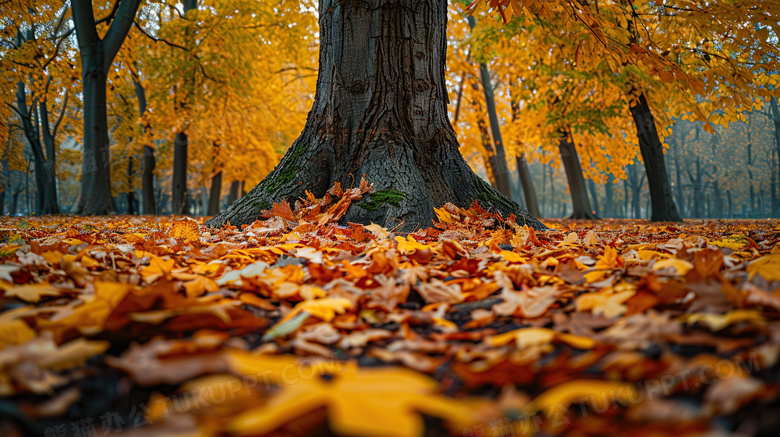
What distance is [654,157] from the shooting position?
738 cm

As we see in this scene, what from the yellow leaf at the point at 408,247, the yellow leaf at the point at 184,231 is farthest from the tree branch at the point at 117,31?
the yellow leaf at the point at 408,247

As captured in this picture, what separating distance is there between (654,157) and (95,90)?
35.2 feet

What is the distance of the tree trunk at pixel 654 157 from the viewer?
7301 mm

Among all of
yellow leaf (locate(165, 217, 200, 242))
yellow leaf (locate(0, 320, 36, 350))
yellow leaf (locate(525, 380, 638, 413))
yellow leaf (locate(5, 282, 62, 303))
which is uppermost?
yellow leaf (locate(165, 217, 200, 242))

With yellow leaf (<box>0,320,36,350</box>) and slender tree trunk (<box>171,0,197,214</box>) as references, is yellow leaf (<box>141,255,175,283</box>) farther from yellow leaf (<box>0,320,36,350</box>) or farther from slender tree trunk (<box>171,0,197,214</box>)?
slender tree trunk (<box>171,0,197,214</box>)

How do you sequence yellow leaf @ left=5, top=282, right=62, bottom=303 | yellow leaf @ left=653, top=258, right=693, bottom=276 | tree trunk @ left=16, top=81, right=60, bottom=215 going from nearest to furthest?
yellow leaf @ left=5, top=282, right=62, bottom=303 → yellow leaf @ left=653, top=258, right=693, bottom=276 → tree trunk @ left=16, top=81, right=60, bottom=215

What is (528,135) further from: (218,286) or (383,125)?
(218,286)

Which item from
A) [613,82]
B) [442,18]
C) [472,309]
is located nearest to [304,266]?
[472,309]

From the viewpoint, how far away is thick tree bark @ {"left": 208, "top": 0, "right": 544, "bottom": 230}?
3342 millimetres

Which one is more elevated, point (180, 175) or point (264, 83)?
point (264, 83)

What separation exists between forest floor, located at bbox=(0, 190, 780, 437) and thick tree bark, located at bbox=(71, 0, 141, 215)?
7.98m

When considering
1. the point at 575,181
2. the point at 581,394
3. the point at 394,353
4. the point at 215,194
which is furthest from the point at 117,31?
the point at 575,181

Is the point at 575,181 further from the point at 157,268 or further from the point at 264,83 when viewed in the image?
the point at 157,268

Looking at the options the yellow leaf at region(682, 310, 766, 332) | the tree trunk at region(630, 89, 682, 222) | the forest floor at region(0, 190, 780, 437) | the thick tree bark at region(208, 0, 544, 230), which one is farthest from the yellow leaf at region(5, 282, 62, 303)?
the tree trunk at region(630, 89, 682, 222)
